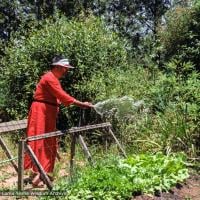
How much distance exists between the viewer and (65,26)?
13.7 meters

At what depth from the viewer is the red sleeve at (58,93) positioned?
7696 mm

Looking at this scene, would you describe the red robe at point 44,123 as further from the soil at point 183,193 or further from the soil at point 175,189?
the soil at point 183,193

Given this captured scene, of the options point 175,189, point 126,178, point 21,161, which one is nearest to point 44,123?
point 21,161

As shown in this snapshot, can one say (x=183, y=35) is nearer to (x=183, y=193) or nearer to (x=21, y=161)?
(x=183, y=193)

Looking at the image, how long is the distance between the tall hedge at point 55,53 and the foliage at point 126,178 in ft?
Result: 18.2

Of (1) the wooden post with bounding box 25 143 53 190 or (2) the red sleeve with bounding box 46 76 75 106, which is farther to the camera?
(2) the red sleeve with bounding box 46 76 75 106

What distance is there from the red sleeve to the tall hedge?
4.74 meters

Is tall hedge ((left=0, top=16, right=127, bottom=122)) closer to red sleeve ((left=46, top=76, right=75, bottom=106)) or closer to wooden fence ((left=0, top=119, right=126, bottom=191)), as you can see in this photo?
wooden fence ((left=0, top=119, right=126, bottom=191))

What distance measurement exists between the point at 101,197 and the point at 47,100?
249 cm

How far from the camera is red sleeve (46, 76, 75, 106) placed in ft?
25.2

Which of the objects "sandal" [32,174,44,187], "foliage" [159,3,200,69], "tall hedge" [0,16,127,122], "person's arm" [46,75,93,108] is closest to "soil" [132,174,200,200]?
"person's arm" [46,75,93,108]

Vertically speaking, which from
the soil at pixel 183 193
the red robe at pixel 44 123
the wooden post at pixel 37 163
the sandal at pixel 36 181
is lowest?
the soil at pixel 183 193

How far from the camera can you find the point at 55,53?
13188mm

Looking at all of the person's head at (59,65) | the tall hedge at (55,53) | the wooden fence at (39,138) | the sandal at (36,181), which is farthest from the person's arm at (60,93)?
the tall hedge at (55,53)
